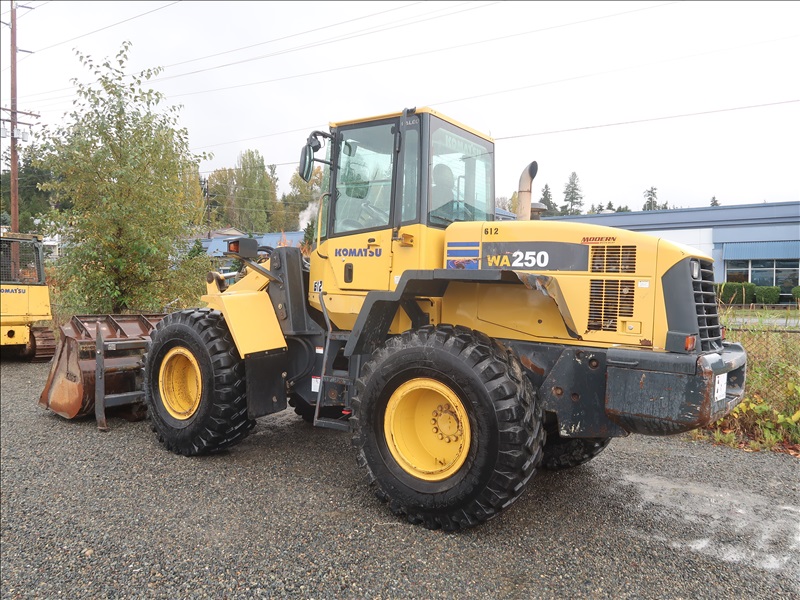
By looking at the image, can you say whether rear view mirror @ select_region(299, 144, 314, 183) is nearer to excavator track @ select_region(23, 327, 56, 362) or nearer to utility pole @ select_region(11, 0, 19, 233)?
excavator track @ select_region(23, 327, 56, 362)

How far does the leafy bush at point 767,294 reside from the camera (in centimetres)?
627

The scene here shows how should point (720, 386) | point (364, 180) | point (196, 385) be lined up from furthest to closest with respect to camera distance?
point (196, 385)
point (364, 180)
point (720, 386)

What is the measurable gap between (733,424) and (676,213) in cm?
465

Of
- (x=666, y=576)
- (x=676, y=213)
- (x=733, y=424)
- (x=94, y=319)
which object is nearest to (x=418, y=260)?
(x=666, y=576)

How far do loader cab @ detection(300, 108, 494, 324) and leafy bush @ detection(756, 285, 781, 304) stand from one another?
366cm

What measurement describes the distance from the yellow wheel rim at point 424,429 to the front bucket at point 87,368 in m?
3.64

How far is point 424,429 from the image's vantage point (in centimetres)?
400

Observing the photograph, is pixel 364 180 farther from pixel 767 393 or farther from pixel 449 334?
pixel 767 393

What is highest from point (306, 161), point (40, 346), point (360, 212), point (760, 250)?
point (306, 161)

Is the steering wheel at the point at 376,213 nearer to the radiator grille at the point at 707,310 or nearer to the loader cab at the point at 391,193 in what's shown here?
the loader cab at the point at 391,193

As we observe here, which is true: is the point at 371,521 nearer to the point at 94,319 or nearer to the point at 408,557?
the point at 408,557

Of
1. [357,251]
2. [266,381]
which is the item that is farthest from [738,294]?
[266,381]

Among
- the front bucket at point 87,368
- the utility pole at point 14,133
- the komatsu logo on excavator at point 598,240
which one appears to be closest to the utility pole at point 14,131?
the utility pole at point 14,133

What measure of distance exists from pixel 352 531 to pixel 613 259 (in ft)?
7.84
